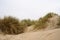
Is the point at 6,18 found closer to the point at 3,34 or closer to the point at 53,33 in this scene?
→ the point at 3,34

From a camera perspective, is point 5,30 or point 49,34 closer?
point 49,34

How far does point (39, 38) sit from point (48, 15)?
5458mm

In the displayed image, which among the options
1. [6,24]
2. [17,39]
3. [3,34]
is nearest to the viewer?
[17,39]

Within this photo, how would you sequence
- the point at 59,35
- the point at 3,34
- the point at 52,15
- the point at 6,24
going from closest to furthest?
the point at 59,35, the point at 3,34, the point at 6,24, the point at 52,15

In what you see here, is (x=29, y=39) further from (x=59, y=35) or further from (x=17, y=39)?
(x=59, y=35)

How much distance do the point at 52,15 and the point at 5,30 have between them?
4426mm

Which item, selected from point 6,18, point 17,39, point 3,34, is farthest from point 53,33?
point 6,18

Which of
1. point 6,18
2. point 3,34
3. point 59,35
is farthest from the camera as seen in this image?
point 6,18

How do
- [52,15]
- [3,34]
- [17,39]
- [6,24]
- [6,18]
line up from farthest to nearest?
[52,15] → [6,18] → [6,24] → [3,34] → [17,39]

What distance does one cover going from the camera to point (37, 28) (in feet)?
29.3

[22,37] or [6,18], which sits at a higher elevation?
[6,18]

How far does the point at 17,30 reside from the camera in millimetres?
8312

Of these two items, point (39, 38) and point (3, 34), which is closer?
point (39, 38)

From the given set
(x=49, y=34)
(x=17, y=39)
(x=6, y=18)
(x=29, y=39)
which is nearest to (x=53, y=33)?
(x=49, y=34)
